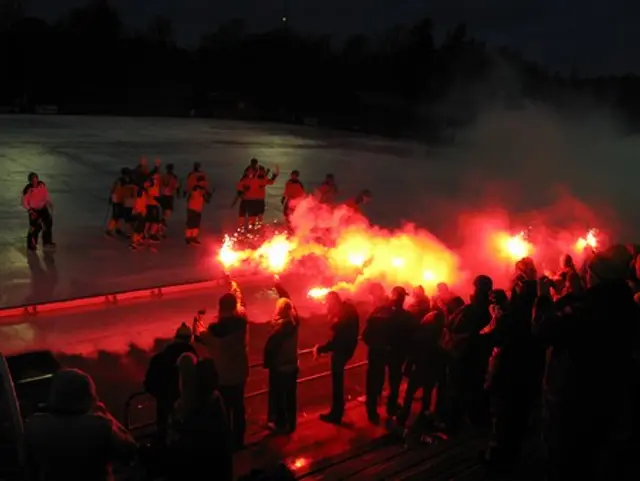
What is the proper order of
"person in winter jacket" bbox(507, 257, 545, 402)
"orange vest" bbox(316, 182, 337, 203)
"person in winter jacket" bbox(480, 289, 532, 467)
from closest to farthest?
"person in winter jacket" bbox(480, 289, 532, 467) < "person in winter jacket" bbox(507, 257, 545, 402) < "orange vest" bbox(316, 182, 337, 203)

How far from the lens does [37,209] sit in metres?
13.8

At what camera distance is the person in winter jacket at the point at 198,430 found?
4289mm

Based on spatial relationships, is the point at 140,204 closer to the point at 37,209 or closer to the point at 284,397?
the point at 37,209

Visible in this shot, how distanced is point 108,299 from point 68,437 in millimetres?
7971

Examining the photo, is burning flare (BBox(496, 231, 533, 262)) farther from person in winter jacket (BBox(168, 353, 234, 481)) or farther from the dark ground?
person in winter jacket (BBox(168, 353, 234, 481))

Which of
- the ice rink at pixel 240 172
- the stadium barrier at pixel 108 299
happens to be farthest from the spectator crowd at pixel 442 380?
the ice rink at pixel 240 172

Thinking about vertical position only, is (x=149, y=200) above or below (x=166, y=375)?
above

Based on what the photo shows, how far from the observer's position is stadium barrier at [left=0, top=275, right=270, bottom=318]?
1067cm

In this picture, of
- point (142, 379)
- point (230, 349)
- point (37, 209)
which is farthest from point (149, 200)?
point (230, 349)

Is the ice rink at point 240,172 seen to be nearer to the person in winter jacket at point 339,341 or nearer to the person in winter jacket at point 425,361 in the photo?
the person in winter jacket at point 339,341

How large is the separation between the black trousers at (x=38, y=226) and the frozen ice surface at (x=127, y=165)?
0.31 meters

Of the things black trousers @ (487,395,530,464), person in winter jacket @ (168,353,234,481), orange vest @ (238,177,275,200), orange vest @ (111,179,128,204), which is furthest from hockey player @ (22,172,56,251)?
person in winter jacket @ (168,353,234,481)

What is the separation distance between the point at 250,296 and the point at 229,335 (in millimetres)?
6041

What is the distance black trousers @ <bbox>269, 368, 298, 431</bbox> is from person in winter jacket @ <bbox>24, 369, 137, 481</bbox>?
3436mm
